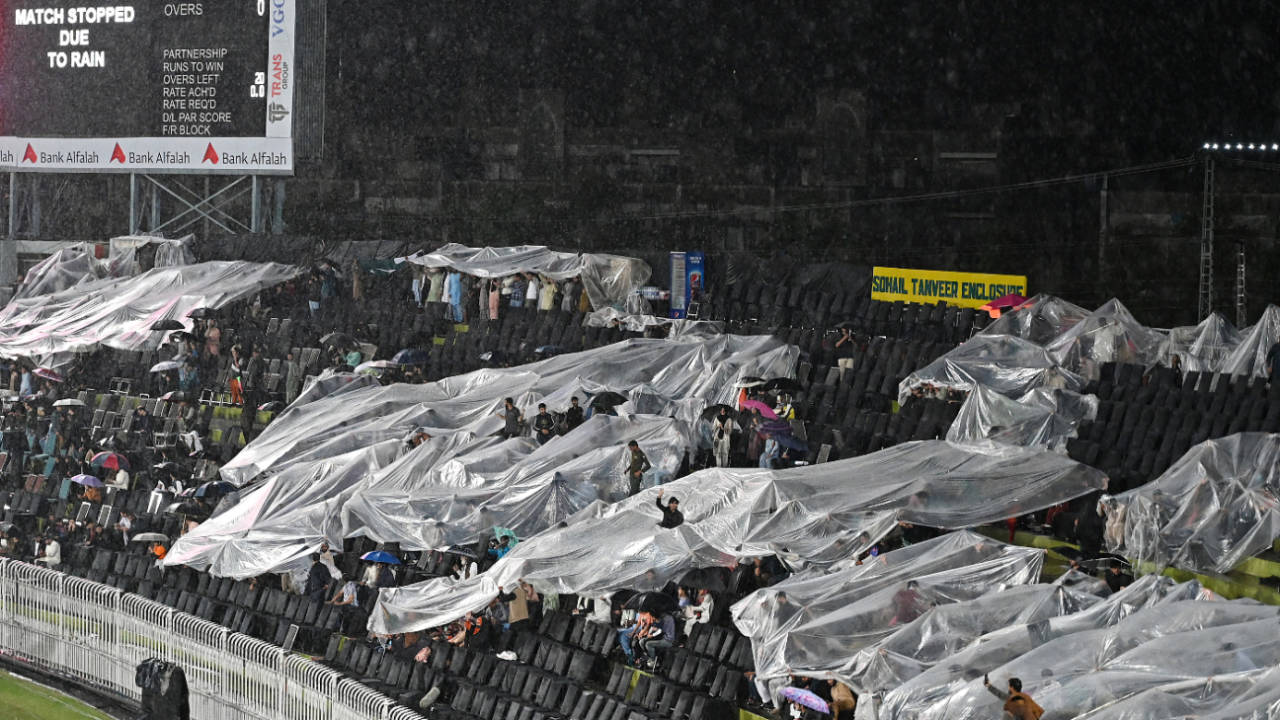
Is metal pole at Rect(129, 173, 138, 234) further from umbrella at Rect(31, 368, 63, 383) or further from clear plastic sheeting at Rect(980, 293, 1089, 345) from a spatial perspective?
clear plastic sheeting at Rect(980, 293, 1089, 345)

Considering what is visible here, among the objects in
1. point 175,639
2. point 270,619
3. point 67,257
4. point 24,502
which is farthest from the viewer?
→ point 67,257

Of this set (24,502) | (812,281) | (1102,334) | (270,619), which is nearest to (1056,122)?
(812,281)

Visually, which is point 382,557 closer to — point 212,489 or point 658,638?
point 212,489

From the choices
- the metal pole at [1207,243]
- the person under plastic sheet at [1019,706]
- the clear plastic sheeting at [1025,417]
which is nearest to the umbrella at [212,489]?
the clear plastic sheeting at [1025,417]

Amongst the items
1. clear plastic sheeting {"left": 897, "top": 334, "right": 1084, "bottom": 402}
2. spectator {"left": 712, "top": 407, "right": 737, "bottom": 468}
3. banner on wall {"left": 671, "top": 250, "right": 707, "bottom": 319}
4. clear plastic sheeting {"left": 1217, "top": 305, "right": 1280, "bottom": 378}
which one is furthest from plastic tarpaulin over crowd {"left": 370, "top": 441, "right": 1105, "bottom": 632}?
banner on wall {"left": 671, "top": 250, "right": 707, "bottom": 319}

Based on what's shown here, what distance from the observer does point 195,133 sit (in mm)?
32500

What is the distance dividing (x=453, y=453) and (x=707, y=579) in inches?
214

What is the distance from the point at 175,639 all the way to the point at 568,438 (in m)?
5.68

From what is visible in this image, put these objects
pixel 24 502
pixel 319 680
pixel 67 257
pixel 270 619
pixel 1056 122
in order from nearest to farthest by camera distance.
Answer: pixel 319 680
pixel 270 619
pixel 24 502
pixel 1056 122
pixel 67 257

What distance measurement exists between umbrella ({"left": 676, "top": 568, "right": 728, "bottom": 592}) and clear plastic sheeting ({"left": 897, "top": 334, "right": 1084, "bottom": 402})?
4.25 meters

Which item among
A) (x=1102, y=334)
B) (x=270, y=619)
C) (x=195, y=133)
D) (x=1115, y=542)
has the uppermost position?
(x=195, y=133)

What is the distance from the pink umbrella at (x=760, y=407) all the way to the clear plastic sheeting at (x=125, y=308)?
510 inches

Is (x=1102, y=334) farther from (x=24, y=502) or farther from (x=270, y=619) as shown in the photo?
(x=24, y=502)

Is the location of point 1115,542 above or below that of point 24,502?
above
